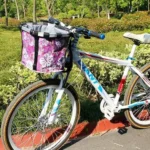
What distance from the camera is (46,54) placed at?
2611mm

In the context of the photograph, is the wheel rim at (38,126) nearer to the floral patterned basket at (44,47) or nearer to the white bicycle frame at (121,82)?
the white bicycle frame at (121,82)

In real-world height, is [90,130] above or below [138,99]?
below

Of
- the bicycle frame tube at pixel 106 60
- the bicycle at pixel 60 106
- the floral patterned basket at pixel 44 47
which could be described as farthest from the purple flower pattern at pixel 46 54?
the bicycle frame tube at pixel 106 60

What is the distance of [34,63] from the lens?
2.64 metres

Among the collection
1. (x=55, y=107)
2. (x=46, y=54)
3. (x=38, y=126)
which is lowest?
(x=38, y=126)

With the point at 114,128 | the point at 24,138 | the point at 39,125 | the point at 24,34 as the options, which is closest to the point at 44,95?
the point at 39,125

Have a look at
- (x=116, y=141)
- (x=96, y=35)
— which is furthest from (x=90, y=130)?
(x=96, y=35)

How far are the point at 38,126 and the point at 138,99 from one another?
126cm

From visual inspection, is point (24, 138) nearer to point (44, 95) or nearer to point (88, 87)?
point (44, 95)

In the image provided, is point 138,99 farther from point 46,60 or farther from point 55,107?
point 46,60

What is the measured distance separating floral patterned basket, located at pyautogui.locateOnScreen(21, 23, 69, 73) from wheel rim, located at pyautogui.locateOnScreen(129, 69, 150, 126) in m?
1.18

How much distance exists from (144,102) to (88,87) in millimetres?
1084

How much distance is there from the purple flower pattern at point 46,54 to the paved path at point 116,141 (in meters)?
1.08

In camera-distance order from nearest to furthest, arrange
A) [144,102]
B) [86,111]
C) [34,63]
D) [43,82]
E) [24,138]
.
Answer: [34,63] → [43,82] → [24,138] → [144,102] → [86,111]
